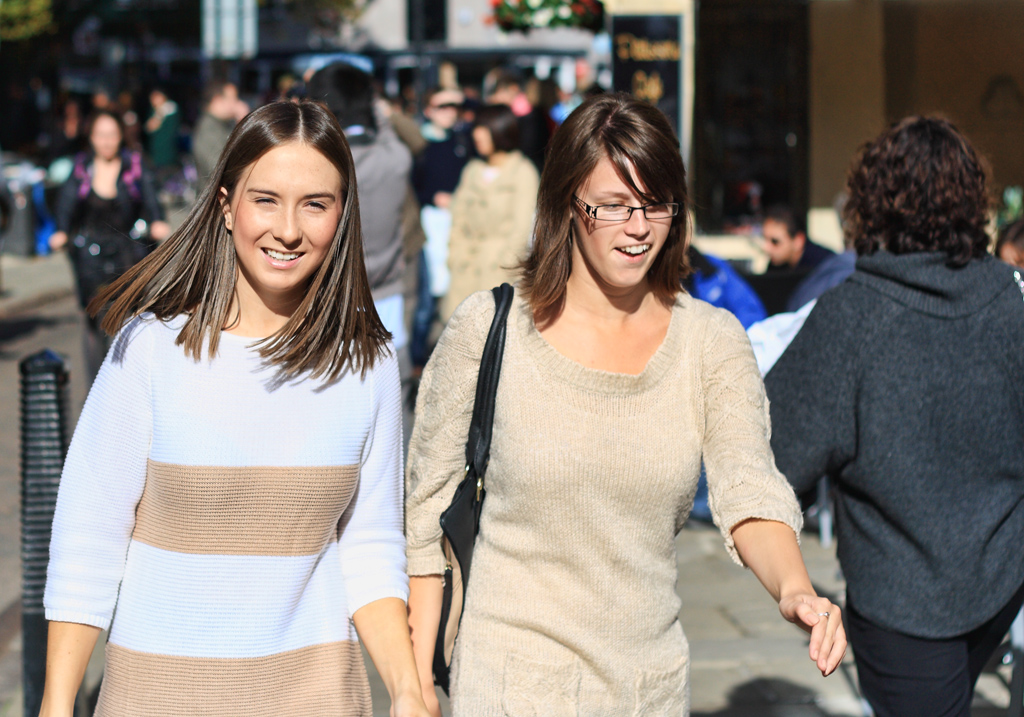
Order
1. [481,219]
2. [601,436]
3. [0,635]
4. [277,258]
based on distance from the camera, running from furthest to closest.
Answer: [481,219], [0,635], [601,436], [277,258]

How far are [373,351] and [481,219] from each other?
523 cm

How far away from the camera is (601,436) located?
2.40m

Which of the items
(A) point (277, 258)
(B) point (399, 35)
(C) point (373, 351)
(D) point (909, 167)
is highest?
(B) point (399, 35)

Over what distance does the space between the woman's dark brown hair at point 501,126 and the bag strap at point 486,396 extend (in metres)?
5.17

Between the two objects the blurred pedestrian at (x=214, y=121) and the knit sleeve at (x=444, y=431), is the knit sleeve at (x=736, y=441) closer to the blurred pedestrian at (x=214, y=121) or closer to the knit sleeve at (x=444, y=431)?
the knit sleeve at (x=444, y=431)

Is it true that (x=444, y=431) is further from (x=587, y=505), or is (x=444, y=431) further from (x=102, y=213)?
(x=102, y=213)

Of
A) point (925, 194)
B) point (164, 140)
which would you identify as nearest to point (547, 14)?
point (164, 140)

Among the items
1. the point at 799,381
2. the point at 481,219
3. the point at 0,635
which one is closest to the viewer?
the point at 799,381

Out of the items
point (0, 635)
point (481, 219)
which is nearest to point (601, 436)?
point (0, 635)

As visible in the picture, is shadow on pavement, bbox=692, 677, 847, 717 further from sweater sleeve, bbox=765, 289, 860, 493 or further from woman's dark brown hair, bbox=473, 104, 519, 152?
woman's dark brown hair, bbox=473, 104, 519, 152

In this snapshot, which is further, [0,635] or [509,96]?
[509,96]

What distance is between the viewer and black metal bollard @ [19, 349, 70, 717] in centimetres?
398

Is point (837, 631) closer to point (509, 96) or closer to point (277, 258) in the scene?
point (277, 258)

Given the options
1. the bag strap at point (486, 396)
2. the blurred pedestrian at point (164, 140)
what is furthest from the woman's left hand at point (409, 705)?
the blurred pedestrian at point (164, 140)
